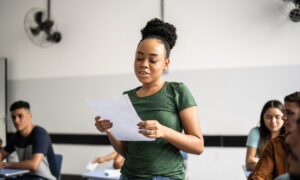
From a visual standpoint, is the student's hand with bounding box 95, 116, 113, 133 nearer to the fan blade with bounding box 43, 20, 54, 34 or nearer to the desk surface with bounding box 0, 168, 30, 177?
the desk surface with bounding box 0, 168, 30, 177

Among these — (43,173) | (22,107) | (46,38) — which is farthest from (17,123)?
(46,38)

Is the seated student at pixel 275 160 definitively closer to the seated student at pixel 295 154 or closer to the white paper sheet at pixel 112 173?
the seated student at pixel 295 154

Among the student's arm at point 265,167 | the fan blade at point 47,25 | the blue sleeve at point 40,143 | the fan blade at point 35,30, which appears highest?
the fan blade at point 47,25

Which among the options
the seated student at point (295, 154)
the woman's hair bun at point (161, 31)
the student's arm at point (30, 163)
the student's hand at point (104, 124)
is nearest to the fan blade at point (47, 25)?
the student's arm at point (30, 163)

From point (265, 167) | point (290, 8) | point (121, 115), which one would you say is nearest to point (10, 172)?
point (121, 115)

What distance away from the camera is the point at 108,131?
1.31m

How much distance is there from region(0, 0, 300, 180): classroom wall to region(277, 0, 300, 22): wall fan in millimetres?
59

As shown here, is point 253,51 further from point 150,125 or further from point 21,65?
point 21,65

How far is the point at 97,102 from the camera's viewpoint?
3.66 feet

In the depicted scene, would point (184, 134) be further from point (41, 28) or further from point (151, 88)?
point (41, 28)

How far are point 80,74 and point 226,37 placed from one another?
220 cm

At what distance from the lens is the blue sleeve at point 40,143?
115 inches

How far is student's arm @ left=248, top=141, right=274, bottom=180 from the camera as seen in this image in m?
1.30

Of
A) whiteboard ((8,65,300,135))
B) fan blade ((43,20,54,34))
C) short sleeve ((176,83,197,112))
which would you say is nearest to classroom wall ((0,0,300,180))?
whiteboard ((8,65,300,135))
